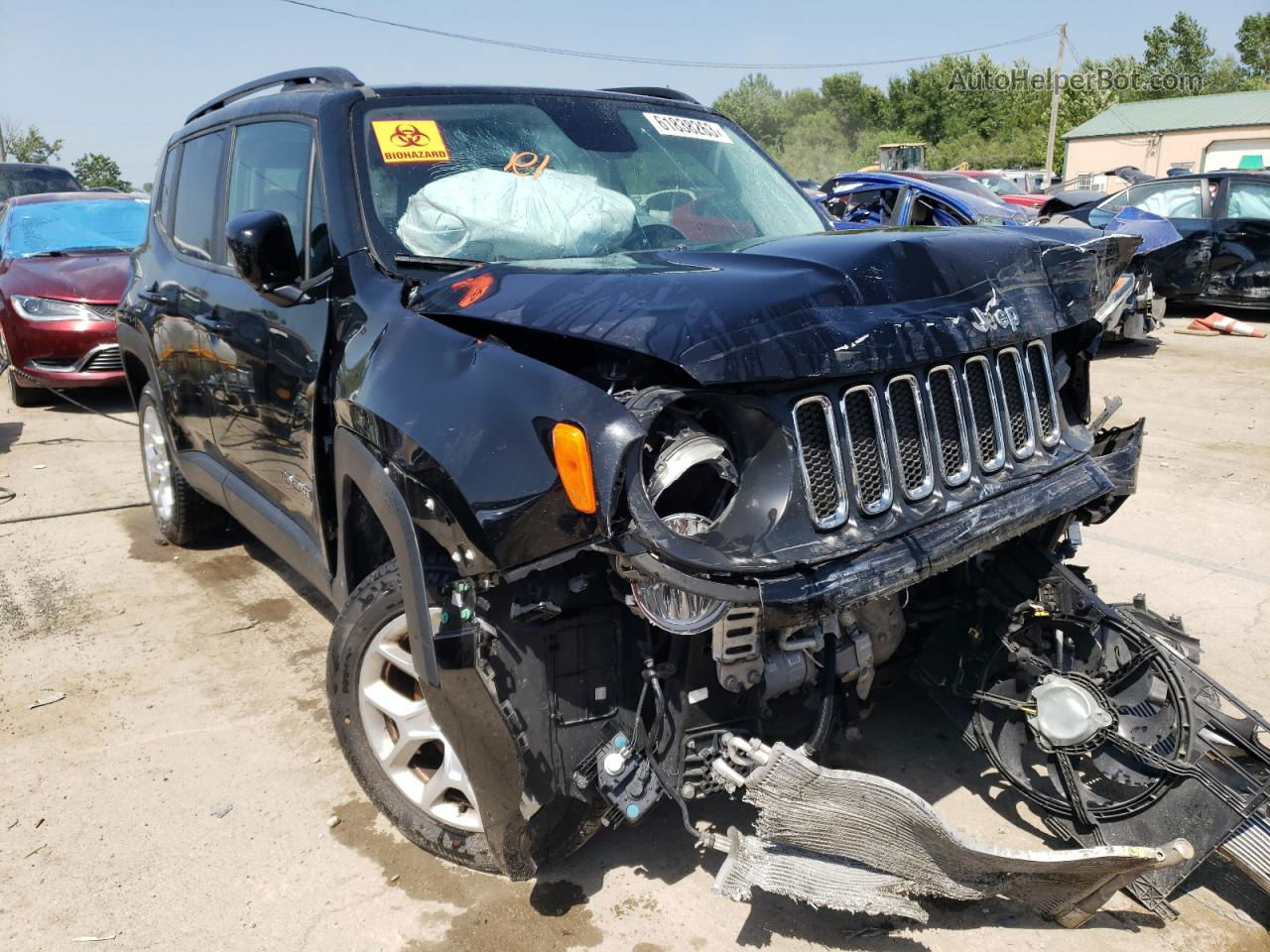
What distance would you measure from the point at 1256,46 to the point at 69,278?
79357mm

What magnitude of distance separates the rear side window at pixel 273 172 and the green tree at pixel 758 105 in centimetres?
8344

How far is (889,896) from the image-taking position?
7.92 feet

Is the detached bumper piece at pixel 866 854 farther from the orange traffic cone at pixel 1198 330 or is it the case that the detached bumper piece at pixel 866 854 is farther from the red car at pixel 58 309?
the orange traffic cone at pixel 1198 330

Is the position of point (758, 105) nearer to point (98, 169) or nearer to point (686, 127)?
point (98, 169)

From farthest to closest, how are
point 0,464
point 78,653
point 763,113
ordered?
point 763,113, point 0,464, point 78,653

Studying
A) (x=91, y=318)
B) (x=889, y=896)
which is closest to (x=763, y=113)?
(x=91, y=318)

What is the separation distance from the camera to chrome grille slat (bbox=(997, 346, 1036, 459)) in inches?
114

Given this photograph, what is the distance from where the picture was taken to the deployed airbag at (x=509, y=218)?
122 inches

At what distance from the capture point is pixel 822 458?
235cm

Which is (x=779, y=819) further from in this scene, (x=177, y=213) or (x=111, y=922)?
(x=177, y=213)

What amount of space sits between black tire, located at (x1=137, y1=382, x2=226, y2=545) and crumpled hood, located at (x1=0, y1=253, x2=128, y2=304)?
377 centimetres

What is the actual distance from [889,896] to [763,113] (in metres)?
98.8

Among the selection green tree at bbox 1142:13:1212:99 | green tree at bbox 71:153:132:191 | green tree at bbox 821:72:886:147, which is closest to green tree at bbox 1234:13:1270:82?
green tree at bbox 1142:13:1212:99

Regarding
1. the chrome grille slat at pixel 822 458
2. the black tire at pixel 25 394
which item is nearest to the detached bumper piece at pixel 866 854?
the chrome grille slat at pixel 822 458
